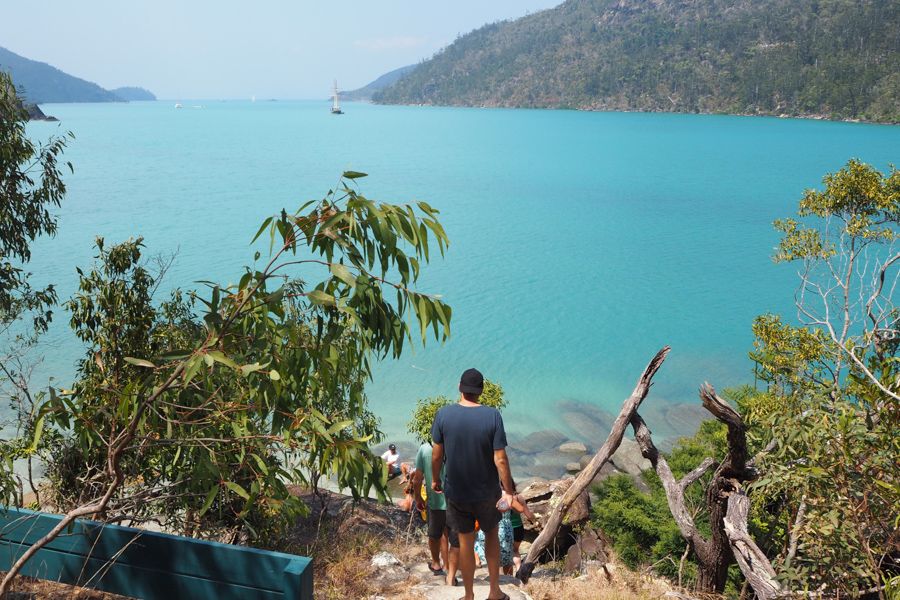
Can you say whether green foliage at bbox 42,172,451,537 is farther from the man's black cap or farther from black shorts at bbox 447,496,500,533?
black shorts at bbox 447,496,500,533

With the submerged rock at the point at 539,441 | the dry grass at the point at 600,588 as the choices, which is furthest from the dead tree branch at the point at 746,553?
the submerged rock at the point at 539,441

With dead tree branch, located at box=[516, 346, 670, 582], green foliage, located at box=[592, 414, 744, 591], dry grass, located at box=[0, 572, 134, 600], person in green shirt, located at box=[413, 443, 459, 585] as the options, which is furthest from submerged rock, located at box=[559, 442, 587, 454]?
dry grass, located at box=[0, 572, 134, 600]

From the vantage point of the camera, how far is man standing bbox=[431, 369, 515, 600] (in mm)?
3953

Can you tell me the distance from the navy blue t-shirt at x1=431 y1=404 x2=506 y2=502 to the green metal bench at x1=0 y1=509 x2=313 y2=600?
4.54 feet

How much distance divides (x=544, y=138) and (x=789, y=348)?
81014 millimetres

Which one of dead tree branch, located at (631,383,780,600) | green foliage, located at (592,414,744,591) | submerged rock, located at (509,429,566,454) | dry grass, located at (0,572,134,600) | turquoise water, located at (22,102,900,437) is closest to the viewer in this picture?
dry grass, located at (0,572,134,600)

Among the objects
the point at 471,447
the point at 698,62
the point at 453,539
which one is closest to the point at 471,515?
the point at 471,447

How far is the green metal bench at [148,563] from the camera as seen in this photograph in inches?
108

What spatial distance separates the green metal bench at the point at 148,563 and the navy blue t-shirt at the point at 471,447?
138 cm

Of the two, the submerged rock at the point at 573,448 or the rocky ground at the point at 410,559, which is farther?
the submerged rock at the point at 573,448

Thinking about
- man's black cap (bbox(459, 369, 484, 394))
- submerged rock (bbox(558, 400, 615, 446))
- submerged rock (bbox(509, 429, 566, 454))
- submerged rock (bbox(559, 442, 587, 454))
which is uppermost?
man's black cap (bbox(459, 369, 484, 394))

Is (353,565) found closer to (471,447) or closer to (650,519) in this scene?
(471,447)

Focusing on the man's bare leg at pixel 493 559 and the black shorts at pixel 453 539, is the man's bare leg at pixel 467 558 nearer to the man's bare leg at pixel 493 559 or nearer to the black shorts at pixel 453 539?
the man's bare leg at pixel 493 559

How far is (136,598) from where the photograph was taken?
3.12 metres
